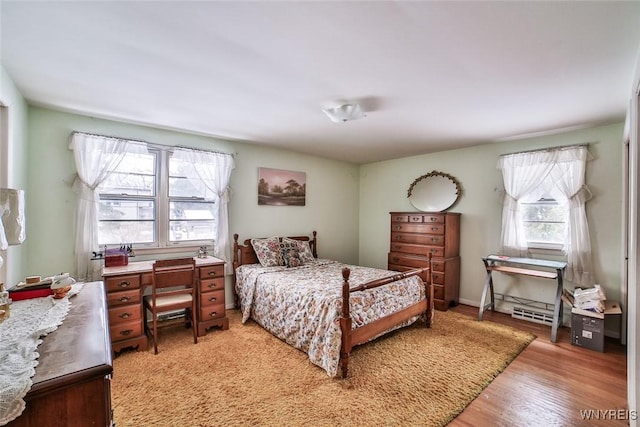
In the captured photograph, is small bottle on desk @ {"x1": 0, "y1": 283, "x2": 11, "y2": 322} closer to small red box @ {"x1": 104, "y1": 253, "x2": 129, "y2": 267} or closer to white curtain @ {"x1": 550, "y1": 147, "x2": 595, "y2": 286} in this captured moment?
small red box @ {"x1": 104, "y1": 253, "x2": 129, "y2": 267}

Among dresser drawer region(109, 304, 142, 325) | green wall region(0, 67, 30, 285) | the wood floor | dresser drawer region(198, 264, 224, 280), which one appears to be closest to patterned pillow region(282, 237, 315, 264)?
dresser drawer region(198, 264, 224, 280)

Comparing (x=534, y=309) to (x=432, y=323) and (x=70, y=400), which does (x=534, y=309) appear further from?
(x=70, y=400)

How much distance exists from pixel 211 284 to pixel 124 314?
2.88 feet

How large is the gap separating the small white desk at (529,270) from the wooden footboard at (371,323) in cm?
81

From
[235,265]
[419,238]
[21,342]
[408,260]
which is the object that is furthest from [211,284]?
[419,238]

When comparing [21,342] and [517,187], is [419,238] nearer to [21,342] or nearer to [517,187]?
[517,187]

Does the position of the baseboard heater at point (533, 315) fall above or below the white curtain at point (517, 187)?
below

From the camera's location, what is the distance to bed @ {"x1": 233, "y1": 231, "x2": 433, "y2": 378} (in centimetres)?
249

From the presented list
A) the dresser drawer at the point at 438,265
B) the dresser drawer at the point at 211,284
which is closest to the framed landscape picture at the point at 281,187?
the dresser drawer at the point at 211,284

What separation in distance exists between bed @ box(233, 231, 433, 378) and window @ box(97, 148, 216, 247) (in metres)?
0.65

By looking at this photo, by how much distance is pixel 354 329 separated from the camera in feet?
8.45

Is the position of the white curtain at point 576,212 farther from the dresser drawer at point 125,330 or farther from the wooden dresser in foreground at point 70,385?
the dresser drawer at point 125,330

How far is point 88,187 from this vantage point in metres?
3.04

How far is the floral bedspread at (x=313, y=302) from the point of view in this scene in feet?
8.37
